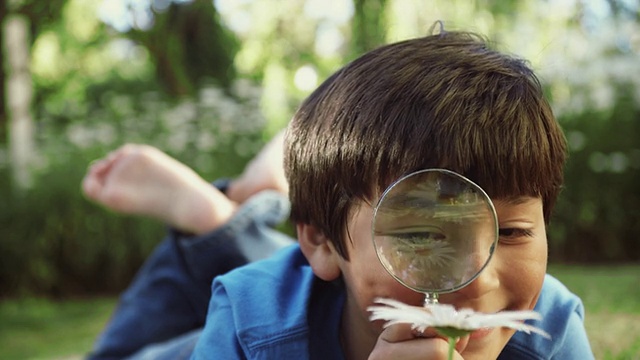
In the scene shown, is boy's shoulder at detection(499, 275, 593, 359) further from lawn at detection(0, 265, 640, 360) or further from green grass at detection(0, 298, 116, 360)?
green grass at detection(0, 298, 116, 360)

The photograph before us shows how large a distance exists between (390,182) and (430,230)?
0.69ft

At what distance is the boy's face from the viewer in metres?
1.33

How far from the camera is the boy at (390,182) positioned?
135 centimetres

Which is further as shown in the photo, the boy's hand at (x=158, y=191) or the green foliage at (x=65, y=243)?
the green foliage at (x=65, y=243)

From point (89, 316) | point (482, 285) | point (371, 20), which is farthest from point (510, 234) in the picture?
point (89, 316)

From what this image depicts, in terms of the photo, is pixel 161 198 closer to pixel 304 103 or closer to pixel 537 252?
pixel 304 103

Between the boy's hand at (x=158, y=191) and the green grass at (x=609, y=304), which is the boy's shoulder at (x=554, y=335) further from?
the boy's hand at (x=158, y=191)

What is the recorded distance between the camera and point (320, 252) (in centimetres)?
164

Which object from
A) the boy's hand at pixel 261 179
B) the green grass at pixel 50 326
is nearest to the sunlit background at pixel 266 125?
the green grass at pixel 50 326

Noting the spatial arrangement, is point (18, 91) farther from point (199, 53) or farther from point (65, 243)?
point (199, 53)

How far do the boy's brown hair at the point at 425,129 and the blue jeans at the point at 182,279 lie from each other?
106 cm

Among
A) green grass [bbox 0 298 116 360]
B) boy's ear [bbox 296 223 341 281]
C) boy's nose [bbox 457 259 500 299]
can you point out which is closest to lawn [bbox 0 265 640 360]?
green grass [bbox 0 298 116 360]

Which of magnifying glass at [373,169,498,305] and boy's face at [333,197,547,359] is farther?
boy's face at [333,197,547,359]

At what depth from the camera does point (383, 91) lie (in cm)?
148
